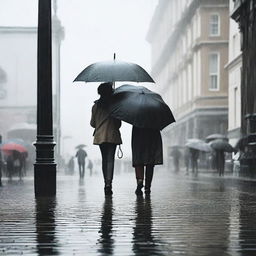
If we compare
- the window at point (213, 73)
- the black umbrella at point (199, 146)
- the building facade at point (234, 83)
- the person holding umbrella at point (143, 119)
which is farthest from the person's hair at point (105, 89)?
the window at point (213, 73)

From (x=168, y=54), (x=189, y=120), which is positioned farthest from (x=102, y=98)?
(x=168, y=54)

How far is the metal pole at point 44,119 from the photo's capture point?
1244cm

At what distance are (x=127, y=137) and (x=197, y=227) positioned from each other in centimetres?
11918

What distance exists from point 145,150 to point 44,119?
1703 mm

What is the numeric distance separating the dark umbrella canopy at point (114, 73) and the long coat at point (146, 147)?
0.87 meters

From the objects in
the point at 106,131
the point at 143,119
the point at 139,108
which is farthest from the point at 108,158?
the point at 139,108

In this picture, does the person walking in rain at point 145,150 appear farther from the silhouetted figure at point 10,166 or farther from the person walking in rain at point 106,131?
the silhouetted figure at point 10,166

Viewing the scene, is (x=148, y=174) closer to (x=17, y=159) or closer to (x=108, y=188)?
(x=108, y=188)

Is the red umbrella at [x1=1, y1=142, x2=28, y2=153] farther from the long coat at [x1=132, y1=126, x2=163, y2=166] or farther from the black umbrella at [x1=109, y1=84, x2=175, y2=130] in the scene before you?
the long coat at [x1=132, y1=126, x2=163, y2=166]

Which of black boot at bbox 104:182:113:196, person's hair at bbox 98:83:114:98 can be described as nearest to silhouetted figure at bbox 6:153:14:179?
black boot at bbox 104:182:113:196

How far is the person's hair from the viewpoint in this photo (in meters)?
12.6

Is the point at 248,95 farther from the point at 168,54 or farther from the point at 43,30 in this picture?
the point at 168,54

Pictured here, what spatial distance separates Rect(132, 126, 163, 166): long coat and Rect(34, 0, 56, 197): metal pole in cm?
134

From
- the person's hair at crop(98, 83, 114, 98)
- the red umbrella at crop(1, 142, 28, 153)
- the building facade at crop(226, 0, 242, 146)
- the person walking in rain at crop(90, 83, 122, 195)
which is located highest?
the building facade at crop(226, 0, 242, 146)
